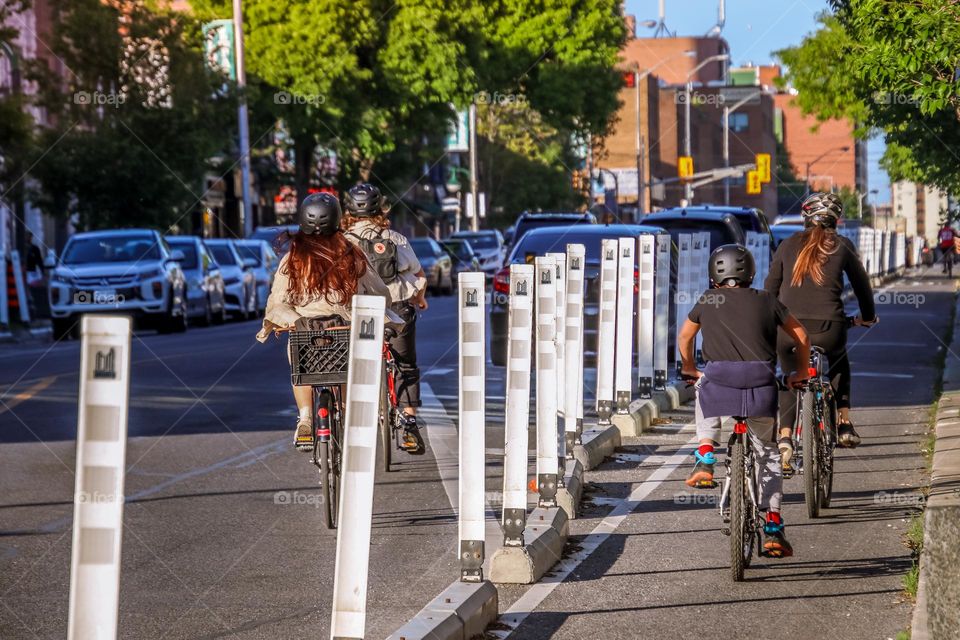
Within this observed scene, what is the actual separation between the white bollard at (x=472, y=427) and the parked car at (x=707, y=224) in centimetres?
1417

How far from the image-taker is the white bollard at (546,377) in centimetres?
848

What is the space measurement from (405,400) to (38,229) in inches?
1512

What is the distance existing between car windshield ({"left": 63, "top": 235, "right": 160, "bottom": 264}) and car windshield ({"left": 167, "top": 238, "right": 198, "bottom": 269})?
7.77 ft

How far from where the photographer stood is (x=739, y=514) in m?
7.74

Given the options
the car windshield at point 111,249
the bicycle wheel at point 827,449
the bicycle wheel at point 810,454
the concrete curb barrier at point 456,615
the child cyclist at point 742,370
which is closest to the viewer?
the concrete curb barrier at point 456,615

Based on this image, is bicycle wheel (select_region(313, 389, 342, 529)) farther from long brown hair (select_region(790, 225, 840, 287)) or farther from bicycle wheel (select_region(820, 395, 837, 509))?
long brown hair (select_region(790, 225, 840, 287))

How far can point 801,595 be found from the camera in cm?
772

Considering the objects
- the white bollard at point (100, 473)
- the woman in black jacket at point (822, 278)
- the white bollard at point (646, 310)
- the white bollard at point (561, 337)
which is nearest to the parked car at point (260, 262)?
the white bollard at point (646, 310)

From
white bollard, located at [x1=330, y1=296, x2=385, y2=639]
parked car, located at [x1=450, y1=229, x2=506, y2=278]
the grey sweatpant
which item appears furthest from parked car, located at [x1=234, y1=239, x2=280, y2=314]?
white bollard, located at [x1=330, y1=296, x2=385, y2=639]

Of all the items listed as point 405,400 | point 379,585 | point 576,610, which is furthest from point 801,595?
point 405,400

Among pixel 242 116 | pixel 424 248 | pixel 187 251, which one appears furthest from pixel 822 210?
pixel 242 116

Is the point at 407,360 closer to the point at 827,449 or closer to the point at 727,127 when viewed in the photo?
the point at 827,449

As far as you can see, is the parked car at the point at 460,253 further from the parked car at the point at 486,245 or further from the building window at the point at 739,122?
the building window at the point at 739,122

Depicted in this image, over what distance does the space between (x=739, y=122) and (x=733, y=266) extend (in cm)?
15676
